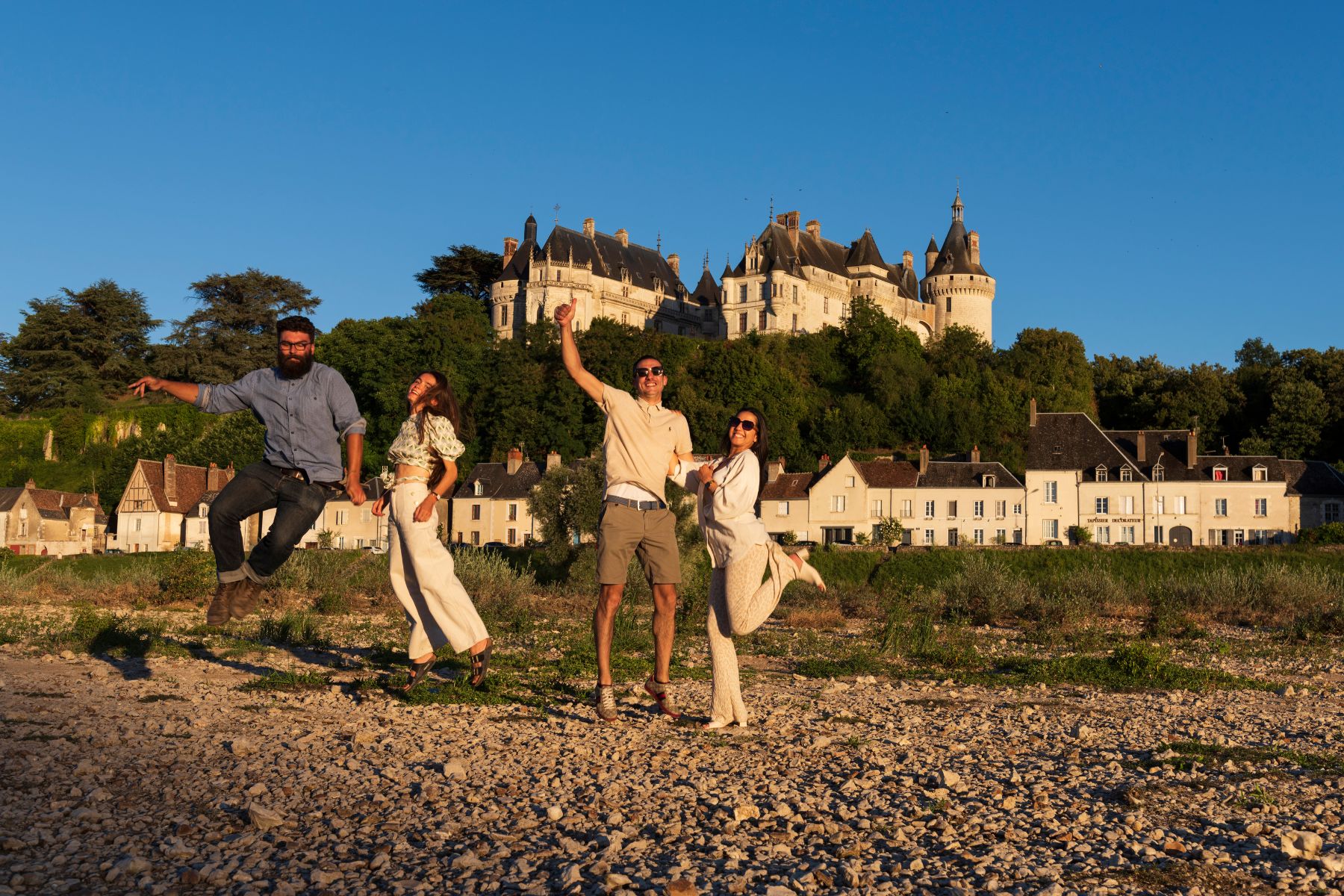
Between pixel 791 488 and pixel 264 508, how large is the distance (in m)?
54.1

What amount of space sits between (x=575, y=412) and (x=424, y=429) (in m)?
63.4

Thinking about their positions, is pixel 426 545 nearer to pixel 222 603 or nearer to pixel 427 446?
pixel 427 446

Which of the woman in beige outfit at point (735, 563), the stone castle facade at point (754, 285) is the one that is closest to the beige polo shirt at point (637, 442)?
the woman in beige outfit at point (735, 563)

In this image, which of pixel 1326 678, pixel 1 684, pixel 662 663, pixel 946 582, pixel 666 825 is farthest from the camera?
pixel 946 582

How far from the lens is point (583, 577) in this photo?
2498 centimetres

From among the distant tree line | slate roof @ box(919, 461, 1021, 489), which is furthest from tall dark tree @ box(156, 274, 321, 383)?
slate roof @ box(919, 461, 1021, 489)

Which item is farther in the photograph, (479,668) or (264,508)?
Answer: (479,668)

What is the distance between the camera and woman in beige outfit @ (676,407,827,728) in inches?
261

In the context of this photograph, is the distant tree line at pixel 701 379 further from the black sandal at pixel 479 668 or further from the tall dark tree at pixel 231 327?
the black sandal at pixel 479 668

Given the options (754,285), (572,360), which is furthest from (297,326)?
(754,285)

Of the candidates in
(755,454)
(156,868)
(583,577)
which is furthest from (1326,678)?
(583,577)

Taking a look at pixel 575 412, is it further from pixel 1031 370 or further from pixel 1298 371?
pixel 1298 371

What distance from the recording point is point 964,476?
5844 centimetres

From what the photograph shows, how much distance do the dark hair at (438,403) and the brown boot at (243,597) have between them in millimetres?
1299
